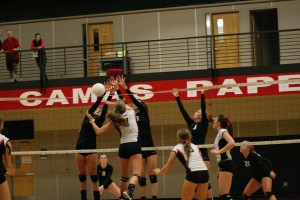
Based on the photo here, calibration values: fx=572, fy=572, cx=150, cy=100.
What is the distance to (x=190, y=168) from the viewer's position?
8641mm

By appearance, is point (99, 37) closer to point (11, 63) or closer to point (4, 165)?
point (11, 63)

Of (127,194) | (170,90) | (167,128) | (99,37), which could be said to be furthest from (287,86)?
(127,194)

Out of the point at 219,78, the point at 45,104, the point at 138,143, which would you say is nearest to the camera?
the point at 138,143

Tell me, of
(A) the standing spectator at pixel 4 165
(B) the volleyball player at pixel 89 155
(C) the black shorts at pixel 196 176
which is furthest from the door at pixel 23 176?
(C) the black shorts at pixel 196 176

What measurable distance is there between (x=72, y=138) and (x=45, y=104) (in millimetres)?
2030

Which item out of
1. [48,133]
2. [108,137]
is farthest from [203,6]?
[48,133]

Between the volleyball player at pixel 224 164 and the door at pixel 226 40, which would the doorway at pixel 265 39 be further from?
the volleyball player at pixel 224 164

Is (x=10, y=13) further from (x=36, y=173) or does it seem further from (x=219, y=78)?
(x=219, y=78)

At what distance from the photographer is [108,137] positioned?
18.3 m

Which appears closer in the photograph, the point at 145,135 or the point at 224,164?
the point at 224,164

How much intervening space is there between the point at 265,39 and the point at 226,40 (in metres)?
1.31

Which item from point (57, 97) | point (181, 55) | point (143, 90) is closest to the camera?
point (143, 90)

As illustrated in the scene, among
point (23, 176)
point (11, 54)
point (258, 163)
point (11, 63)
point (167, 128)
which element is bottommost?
point (23, 176)

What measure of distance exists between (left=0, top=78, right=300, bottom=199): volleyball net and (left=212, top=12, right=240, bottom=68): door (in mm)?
1696
